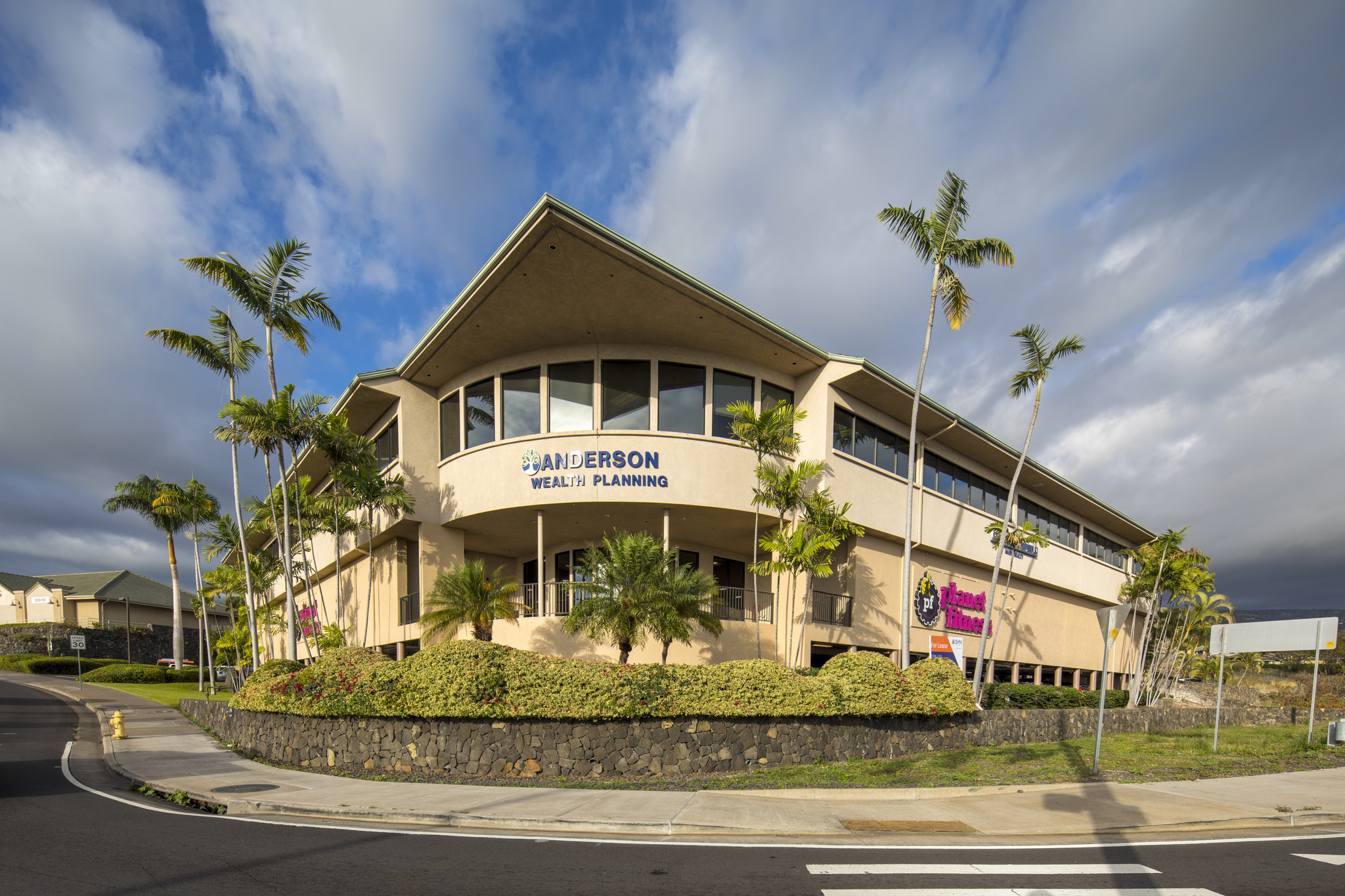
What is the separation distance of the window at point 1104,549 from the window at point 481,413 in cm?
3692

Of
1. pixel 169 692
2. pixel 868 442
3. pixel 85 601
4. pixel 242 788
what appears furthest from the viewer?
pixel 85 601

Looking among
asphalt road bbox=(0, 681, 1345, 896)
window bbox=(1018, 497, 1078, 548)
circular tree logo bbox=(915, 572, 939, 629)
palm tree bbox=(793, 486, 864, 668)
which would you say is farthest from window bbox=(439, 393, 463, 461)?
window bbox=(1018, 497, 1078, 548)

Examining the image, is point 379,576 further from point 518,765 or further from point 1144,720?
point 1144,720

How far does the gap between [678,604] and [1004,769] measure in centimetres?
830

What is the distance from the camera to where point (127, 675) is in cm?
4853

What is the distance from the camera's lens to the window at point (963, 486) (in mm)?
30922

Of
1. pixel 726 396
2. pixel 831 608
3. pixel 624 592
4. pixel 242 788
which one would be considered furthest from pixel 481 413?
pixel 242 788

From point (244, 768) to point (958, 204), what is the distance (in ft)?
74.7

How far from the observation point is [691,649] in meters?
21.7

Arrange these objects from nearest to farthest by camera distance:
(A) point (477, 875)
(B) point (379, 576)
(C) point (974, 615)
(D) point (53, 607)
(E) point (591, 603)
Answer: (A) point (477, 875), (E) point (591, 603), (B) point (379, 576), (C) point (974, 615), (D) point (53, 607)

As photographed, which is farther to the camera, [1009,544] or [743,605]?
[1009,544]

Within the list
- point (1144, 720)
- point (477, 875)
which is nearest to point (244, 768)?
point (477, 875)

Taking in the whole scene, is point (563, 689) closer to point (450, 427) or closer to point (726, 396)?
point (726, 396)

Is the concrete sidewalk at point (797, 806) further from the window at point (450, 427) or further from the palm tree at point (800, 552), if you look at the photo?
the window at point (450, 427)
